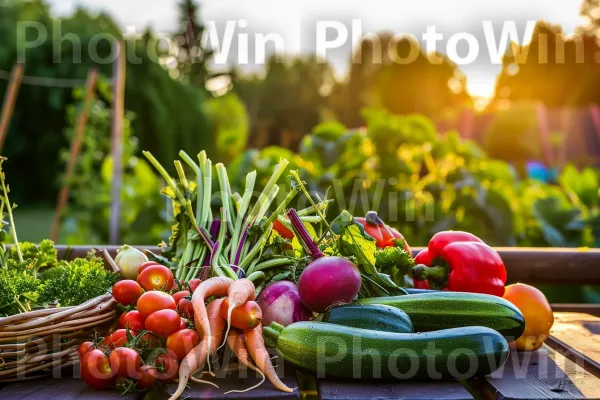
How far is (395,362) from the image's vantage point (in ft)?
4.95

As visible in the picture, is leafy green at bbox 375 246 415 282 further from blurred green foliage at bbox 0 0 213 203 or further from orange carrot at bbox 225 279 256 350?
blurred green foliage at bbox 0 0 213 203

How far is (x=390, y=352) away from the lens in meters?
1.52

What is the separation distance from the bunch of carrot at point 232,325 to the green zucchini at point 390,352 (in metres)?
0.07

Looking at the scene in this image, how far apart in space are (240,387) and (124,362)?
270 mm

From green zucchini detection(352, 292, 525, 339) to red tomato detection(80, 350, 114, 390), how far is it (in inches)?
26.0

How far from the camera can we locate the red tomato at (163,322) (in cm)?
151

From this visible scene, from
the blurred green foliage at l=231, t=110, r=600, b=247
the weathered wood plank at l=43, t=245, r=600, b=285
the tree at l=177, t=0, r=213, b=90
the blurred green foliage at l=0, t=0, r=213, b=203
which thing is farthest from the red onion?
the tree at l=177, t=0, r=213, b=90

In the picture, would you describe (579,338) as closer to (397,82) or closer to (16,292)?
(16,292)

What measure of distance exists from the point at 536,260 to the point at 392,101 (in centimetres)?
4376

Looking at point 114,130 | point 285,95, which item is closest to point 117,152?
point 114,130

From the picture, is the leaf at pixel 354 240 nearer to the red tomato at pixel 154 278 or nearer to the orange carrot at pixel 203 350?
the orange carrot at pixel 203 350

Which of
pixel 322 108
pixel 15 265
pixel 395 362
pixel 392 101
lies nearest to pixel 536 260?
pixel 395 362

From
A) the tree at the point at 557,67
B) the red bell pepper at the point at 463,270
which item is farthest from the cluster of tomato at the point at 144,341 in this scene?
the tree at the point at 557,67

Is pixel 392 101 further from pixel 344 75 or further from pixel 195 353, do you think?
pixel 195 353
